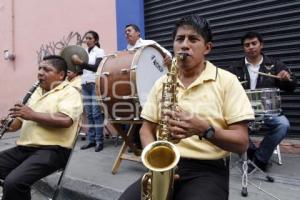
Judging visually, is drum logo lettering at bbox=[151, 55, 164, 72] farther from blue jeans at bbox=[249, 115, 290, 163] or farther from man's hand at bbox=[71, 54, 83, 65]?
blue jeans at bbox=[249, 115, 290, 163]

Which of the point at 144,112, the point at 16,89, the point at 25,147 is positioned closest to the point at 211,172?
the point at 144,112

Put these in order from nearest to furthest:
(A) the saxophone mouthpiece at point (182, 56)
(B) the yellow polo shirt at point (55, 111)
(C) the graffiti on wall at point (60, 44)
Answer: (A) the saxophone mouthpiece at point (182, 56) < (B) the yellow polo shirt at point (55, 111) < (C) the graffiti on wall at point (60, 44)

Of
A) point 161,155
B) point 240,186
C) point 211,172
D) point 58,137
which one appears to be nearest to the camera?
point 161,155

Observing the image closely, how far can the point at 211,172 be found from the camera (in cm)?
221

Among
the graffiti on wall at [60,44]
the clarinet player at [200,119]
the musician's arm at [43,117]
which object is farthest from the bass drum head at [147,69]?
the graffiti on wall at [60,44]

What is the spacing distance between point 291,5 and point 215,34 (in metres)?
1.24

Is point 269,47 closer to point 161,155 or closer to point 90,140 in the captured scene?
point 90,140

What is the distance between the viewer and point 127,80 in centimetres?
401

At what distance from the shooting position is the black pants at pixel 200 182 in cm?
205

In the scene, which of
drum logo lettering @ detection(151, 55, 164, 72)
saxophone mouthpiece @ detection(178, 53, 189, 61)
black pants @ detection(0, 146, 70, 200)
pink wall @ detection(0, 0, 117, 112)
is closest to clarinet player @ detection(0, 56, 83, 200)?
black pants @ detection(0, 146, 70, 200)

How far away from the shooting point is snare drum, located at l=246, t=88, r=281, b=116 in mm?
3719

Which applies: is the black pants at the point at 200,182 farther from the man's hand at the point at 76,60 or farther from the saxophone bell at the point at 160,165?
the man's hand at the point at 76,60

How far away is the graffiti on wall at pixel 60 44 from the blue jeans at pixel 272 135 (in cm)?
460

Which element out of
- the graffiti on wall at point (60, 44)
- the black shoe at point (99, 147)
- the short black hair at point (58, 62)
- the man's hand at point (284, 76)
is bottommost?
the black shoe at point (99, 147)
